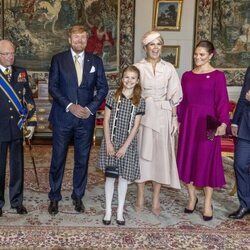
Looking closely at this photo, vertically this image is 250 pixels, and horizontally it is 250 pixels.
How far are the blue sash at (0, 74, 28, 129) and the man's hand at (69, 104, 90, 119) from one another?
0.48 metres

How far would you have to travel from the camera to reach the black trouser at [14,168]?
416 cm

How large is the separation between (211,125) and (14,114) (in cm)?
189

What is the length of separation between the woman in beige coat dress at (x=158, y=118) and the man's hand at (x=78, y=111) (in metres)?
0.59

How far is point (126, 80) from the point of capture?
3910mm

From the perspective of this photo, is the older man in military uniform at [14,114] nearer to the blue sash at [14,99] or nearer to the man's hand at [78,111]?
the blue sash at [14,99]

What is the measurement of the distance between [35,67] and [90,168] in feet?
9.63

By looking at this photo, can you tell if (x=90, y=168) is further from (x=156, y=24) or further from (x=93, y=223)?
(x=156, y=24)

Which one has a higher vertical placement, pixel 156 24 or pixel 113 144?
pixel 156 24

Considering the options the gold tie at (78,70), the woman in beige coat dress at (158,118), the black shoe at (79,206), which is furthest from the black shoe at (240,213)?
the gold tie at (78,70)

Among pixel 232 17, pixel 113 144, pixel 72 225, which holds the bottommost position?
pixel 72 225

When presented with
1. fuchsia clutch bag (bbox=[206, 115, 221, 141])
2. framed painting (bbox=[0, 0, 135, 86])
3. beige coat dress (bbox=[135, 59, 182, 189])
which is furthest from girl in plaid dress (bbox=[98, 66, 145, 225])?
framed painting (bbox=[0, 0, 135, 86])

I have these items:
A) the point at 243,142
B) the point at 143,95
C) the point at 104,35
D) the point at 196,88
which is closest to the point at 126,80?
the point at 143,95

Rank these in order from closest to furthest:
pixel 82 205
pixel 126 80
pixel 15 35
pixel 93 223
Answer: pixel 126 80, pixel 93 223, pixel 82 205, pixel 15 35

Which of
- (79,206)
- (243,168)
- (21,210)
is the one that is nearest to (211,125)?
(243,168)
